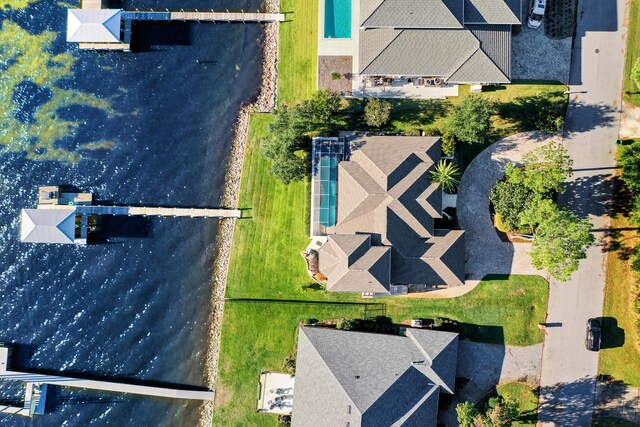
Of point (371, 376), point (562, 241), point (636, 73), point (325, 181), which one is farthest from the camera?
point (325, 181)

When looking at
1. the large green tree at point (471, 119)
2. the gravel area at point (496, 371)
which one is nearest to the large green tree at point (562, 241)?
the gravel area at point (496, 371)

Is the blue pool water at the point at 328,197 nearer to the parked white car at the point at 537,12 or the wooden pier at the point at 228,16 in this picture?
the wooden pier at the point at 228,16

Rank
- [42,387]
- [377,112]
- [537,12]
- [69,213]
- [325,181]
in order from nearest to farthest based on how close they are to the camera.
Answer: [377,112], [537,12], [325,181], [69,213], [42,387]

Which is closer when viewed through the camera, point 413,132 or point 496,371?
point 496,371

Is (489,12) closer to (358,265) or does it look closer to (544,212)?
(544,212)

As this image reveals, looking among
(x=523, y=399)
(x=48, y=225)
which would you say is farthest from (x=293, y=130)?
(x=523, y=399)

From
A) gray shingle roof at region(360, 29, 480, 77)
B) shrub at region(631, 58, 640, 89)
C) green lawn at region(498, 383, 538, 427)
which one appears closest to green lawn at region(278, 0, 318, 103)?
gray shingle roof at region(360, 29, 480, 77)

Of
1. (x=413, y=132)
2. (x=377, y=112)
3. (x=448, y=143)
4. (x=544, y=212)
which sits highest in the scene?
(x=377, y=112)
